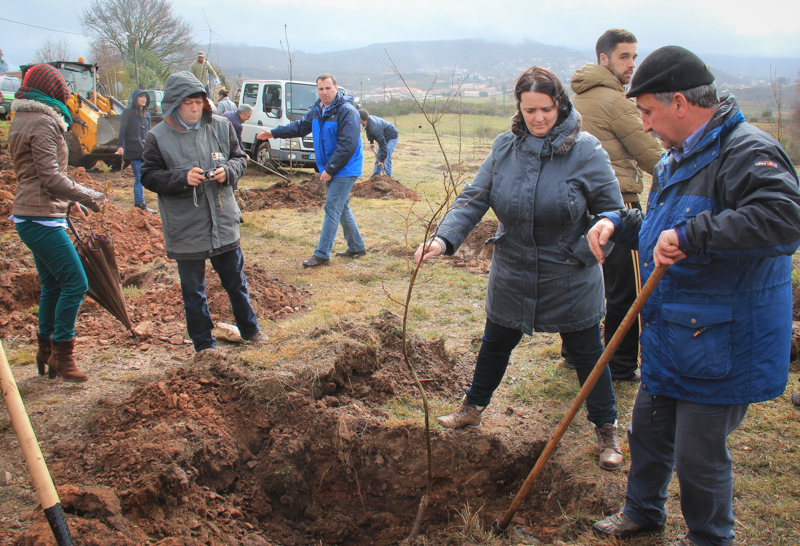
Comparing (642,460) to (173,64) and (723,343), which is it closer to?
(723,343)

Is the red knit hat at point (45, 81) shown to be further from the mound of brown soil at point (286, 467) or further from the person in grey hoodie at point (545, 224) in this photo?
the person in grey hoodie at point (545, 224)

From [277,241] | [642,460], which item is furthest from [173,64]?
[642,460]

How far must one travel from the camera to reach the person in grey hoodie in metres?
2.46

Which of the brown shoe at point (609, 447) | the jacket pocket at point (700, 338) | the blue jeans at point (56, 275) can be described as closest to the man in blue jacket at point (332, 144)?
the blue jeans at point (56, 275)

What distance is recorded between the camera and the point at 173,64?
37.6m

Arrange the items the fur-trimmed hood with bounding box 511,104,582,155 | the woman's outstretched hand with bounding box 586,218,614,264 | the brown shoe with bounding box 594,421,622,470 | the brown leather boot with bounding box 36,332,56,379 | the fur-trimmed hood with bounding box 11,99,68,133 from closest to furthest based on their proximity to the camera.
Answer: the woman's outstretched hand with bounding box 586,218,614,264
the fur-trimmed hood with bounding box 511,104,582,155
the brown shoe with bounding box 594,421,622,470
the fur-trimmed hood with bounding box 11,99,68,133
the brown leather boot with bounding box 36,332,56,379

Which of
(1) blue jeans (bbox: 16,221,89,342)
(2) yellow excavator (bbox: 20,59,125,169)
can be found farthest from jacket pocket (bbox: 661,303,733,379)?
(2) yellow excavator (bbox: 20,59,125,169)

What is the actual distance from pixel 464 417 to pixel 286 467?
1038 mm

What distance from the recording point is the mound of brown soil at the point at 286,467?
8.42 feet

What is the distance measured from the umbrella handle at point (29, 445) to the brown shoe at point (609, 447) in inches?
97.0

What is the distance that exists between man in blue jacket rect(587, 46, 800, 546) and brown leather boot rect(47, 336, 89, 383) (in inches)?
144

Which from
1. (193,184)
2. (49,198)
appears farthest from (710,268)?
(49,198)

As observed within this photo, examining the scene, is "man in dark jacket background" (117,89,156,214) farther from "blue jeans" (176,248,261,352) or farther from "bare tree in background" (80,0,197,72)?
"bare tree in background" (80,0,197,72)

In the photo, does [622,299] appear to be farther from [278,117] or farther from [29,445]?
[278,117]
